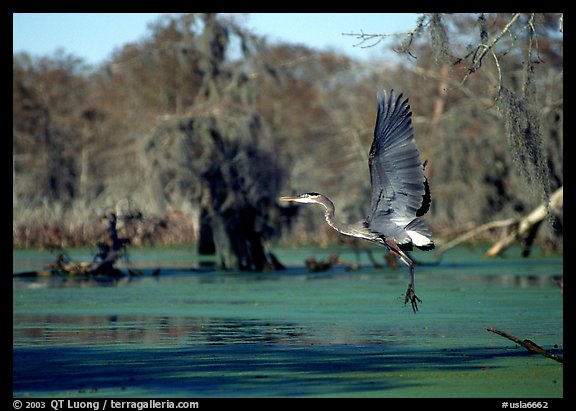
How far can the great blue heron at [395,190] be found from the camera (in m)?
11.0

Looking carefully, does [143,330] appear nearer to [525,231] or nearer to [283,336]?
[283,336]

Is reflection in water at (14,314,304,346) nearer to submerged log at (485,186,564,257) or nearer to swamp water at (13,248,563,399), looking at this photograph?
swamp water at (13,248,563,399)

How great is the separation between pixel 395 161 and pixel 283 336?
2198 millimetres

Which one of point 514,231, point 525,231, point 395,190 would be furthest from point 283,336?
point 514,231

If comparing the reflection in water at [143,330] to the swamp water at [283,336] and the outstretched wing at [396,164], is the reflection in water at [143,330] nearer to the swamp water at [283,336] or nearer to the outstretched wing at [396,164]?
the swamp water at [283,336]

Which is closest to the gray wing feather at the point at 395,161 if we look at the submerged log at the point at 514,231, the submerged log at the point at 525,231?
the submerged log at the point at 514,231

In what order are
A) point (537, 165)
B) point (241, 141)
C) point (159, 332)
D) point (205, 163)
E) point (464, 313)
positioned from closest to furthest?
1. point (537, 165)
2. point (159, 332)
3. point (464, 313)
4. point (205, 163)
5. point (241, 141)

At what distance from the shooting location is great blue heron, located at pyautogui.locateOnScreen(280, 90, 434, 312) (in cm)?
1098

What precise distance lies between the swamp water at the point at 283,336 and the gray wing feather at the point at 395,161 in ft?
4.37

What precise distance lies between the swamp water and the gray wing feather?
4.37ft
